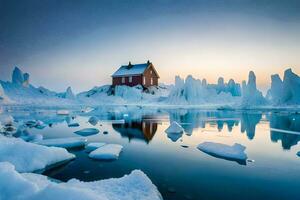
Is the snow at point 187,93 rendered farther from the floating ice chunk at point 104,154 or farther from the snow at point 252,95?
the floating ice chunk at point 104,154

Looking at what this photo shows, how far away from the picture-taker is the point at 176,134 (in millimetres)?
16078

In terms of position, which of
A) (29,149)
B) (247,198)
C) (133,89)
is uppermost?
(133,89)

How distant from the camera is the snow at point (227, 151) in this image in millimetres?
9867

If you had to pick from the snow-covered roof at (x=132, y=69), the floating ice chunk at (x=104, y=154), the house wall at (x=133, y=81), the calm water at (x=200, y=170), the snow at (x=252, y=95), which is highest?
the snow-covered roof at (x=132, y=69)

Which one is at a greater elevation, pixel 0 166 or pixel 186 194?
pixel 0 166

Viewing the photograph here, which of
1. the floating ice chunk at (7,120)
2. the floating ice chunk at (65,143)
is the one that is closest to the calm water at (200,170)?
the floating ice chunk at (65,143)

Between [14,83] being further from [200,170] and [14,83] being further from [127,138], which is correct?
[200,170]

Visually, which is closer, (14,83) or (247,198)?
(247,198)

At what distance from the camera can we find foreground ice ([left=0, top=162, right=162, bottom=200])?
364cm

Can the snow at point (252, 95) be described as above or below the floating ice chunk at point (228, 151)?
above

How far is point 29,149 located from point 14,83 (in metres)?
57.8

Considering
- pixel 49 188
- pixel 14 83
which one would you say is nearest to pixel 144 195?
pixel 49 188

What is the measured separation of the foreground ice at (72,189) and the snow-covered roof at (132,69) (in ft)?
164

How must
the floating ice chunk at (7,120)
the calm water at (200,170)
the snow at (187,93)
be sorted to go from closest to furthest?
1. the calm water at (200,170)
2. the floating ice chunk at (7,120)
3. the snow at (187,93)
